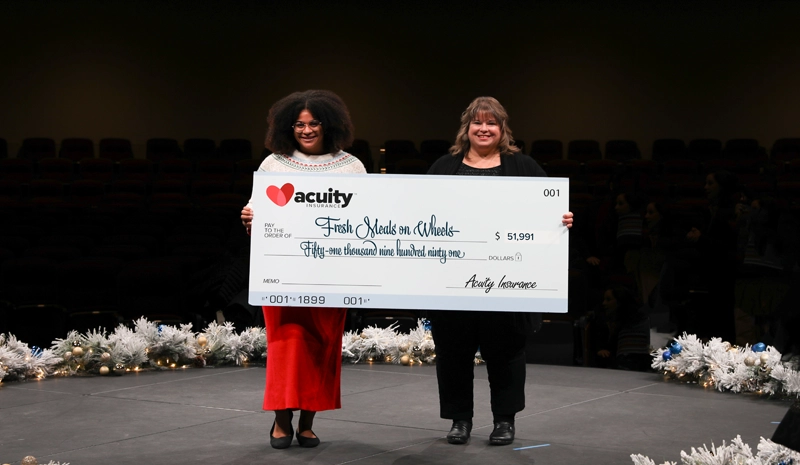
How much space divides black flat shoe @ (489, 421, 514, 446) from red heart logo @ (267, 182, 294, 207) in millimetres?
1263

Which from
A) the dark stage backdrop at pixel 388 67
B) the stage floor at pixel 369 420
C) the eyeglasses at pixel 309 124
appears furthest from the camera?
the dark stage backdrop at pixel 388 67

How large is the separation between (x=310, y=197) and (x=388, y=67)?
12.1m

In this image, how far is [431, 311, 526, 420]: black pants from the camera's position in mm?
3711

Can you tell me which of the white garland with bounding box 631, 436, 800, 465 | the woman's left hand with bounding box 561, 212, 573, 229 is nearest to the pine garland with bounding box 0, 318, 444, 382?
the woman's left hand with bounding box 561, 212, 573, 229

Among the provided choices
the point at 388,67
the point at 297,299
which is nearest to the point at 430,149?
the point at 388,67

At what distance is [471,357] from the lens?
12.4ft

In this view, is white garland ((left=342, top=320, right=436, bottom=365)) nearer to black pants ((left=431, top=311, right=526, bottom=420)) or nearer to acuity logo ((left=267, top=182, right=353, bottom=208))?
black pants ((left=431, top=311, right=526, bottom=420))

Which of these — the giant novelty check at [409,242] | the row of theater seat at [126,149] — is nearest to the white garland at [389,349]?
the giant novelty check at [409,242]

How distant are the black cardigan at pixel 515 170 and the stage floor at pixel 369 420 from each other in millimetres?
490

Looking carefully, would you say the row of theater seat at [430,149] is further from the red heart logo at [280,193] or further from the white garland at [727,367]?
the red heart logo at [280,193]

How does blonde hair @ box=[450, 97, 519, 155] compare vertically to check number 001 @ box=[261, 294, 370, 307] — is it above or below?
above

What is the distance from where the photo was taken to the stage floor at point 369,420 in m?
3.52

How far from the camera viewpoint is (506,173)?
12.1 ft

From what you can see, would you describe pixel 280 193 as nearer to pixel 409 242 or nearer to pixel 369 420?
pixel 409 242
